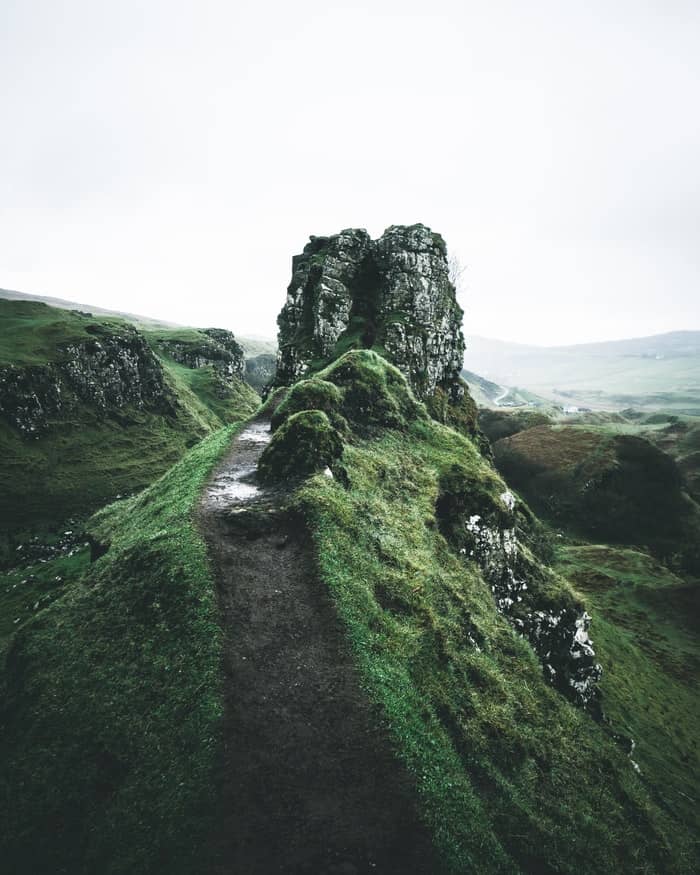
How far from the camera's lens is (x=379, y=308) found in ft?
217

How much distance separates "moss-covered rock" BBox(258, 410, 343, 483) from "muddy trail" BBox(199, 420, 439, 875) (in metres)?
7.03

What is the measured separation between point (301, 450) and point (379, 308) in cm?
4704

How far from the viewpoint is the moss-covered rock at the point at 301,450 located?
24.9m

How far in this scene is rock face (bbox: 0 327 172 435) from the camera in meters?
70.9

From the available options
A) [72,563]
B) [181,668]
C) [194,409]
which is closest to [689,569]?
[181,668]

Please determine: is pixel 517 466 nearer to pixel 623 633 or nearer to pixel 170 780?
pixel 623 633

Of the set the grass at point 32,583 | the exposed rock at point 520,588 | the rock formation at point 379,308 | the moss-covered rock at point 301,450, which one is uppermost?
the rock formation at point 379,308

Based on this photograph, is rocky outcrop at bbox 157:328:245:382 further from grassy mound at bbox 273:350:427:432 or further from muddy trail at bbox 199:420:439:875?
muddy trail at bbox 199:420:439:875

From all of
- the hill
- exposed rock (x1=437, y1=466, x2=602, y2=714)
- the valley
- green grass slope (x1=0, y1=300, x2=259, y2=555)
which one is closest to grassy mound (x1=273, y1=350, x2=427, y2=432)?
the valley

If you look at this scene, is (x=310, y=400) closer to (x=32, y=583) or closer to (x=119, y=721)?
(x=119, y=721)

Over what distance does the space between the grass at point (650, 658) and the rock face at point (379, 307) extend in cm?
3837

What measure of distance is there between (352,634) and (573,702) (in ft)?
65.7

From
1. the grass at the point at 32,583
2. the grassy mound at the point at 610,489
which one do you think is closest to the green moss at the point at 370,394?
the grass at the point at 32,583

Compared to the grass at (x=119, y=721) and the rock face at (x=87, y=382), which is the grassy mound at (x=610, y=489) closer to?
the grass at (x=119, y=721)
